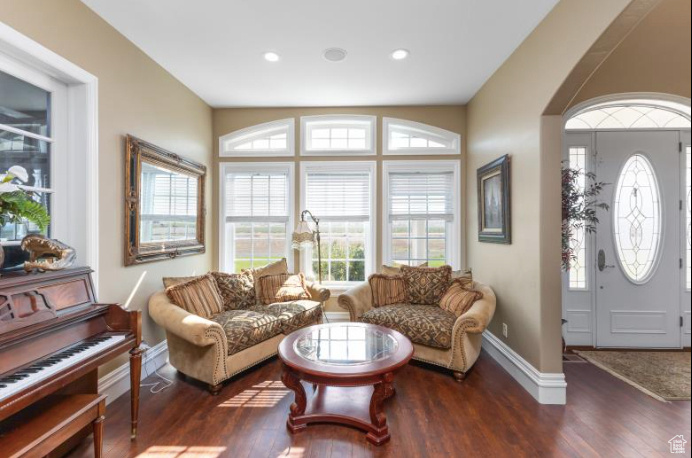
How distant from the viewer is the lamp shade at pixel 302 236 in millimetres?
3838

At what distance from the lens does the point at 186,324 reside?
242cm

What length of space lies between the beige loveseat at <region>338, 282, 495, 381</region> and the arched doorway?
1329 millimetres

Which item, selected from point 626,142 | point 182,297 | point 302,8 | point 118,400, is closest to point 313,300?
point 182,297

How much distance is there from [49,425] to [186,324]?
1039 millimetres

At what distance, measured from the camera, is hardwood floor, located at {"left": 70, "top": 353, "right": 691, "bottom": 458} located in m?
1.91

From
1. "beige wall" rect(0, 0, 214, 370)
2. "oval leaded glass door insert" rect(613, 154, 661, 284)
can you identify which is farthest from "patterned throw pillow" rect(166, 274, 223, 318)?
"oval leaded glass door insert" rect(613, 154, 661, 284)

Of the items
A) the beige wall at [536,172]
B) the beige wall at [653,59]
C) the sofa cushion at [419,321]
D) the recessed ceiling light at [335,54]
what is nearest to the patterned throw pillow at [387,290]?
the sofa cushion at [419,321]

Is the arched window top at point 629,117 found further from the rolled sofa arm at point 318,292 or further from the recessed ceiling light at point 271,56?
the rolled sofa arm at point 318,292

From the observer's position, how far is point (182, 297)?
9.13 ft

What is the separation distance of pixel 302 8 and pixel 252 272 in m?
2.63

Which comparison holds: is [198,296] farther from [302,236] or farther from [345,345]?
[345,345]

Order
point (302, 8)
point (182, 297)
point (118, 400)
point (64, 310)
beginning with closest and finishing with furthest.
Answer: point (64, 310) < point (302, 8) < point (118, 400) < point (182, 297)

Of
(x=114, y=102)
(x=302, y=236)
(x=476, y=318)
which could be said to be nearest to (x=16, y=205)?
(x=114, y=102)

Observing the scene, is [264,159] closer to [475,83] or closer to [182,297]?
[182,297]
